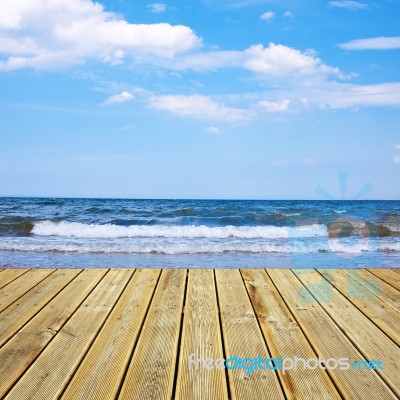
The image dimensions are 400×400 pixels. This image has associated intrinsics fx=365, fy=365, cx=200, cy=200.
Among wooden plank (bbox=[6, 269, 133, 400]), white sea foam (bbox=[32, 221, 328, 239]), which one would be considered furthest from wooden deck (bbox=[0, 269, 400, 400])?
white sea foam (bbox=[32, 221, 328, 239])

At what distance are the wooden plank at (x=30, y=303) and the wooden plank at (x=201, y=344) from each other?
937mm

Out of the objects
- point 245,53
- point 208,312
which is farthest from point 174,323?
point 245,53

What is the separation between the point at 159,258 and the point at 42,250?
7.16 ft

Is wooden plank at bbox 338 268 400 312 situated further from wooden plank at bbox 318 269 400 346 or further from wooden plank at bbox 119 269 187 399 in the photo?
wooden plank at bbox 119 269 187 399

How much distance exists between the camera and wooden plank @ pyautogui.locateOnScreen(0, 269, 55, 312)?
2.51m

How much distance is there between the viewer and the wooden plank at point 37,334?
155 centimetres

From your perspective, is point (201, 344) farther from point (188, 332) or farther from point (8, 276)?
point (8, 276)

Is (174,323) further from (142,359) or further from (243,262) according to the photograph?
(243,262)

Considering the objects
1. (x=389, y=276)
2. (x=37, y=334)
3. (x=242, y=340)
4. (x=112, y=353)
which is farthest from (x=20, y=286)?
(x=389, y=276)

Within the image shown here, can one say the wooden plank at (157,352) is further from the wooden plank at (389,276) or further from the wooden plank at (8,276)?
the wooden plank at (389,276)

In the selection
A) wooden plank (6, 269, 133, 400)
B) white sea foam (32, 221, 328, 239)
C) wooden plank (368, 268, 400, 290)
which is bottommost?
white sea foam (32, 221, 328, 239)

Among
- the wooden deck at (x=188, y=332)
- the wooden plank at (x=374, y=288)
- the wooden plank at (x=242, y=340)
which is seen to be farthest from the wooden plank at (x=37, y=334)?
the wooden plank at (x=374, y=288)

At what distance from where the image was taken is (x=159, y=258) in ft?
16.7

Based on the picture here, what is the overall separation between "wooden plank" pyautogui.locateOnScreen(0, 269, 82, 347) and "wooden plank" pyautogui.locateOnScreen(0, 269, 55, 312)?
1.7 inches
